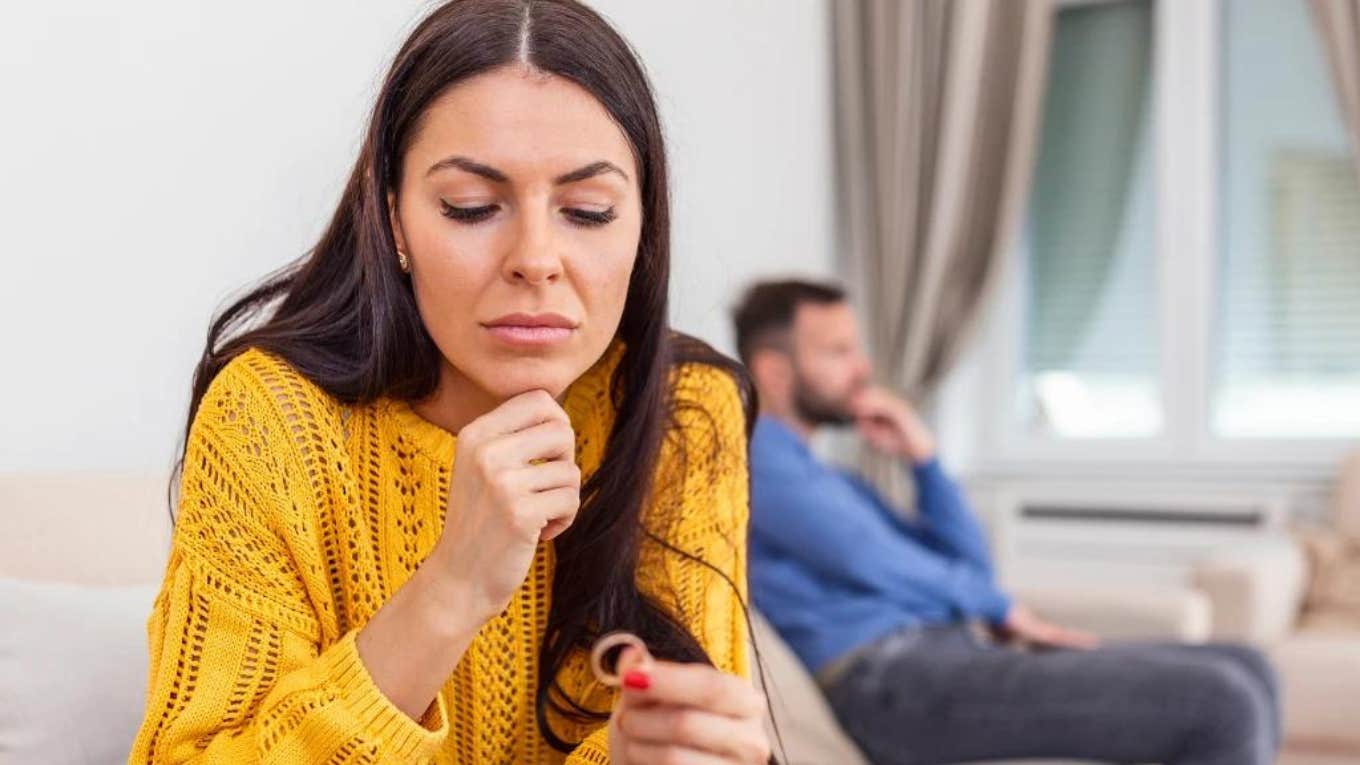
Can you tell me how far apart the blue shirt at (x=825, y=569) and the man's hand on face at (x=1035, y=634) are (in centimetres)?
7

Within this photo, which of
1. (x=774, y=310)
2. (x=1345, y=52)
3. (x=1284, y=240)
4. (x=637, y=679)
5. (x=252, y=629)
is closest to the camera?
(x=637, y=679)

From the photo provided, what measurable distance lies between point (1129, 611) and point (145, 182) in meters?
2.03

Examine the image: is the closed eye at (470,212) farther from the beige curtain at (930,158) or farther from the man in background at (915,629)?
the beige curtain at (930,158)

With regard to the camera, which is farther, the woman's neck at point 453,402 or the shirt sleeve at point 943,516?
the shirt sleeve at point 943,516

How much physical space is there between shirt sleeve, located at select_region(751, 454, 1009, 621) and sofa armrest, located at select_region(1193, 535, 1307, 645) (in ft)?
3.01

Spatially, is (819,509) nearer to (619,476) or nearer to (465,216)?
(619,476)

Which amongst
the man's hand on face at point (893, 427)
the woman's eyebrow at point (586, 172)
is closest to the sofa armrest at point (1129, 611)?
the man's hand on face at point (893, 427)

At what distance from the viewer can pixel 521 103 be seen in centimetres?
95

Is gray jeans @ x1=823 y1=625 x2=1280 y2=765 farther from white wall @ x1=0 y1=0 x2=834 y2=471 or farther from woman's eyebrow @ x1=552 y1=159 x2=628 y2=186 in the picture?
woman's eyebrow @ x1=552 y1=159 x2=628 y2=186

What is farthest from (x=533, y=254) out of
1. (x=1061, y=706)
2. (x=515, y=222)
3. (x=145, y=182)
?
(x=1061, y=706)

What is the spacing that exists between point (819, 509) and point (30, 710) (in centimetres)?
143

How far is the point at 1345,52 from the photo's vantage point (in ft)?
12.3

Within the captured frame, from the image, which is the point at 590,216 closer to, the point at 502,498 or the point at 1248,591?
the point at 502,498

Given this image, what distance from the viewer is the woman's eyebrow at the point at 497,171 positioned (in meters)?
0.93
